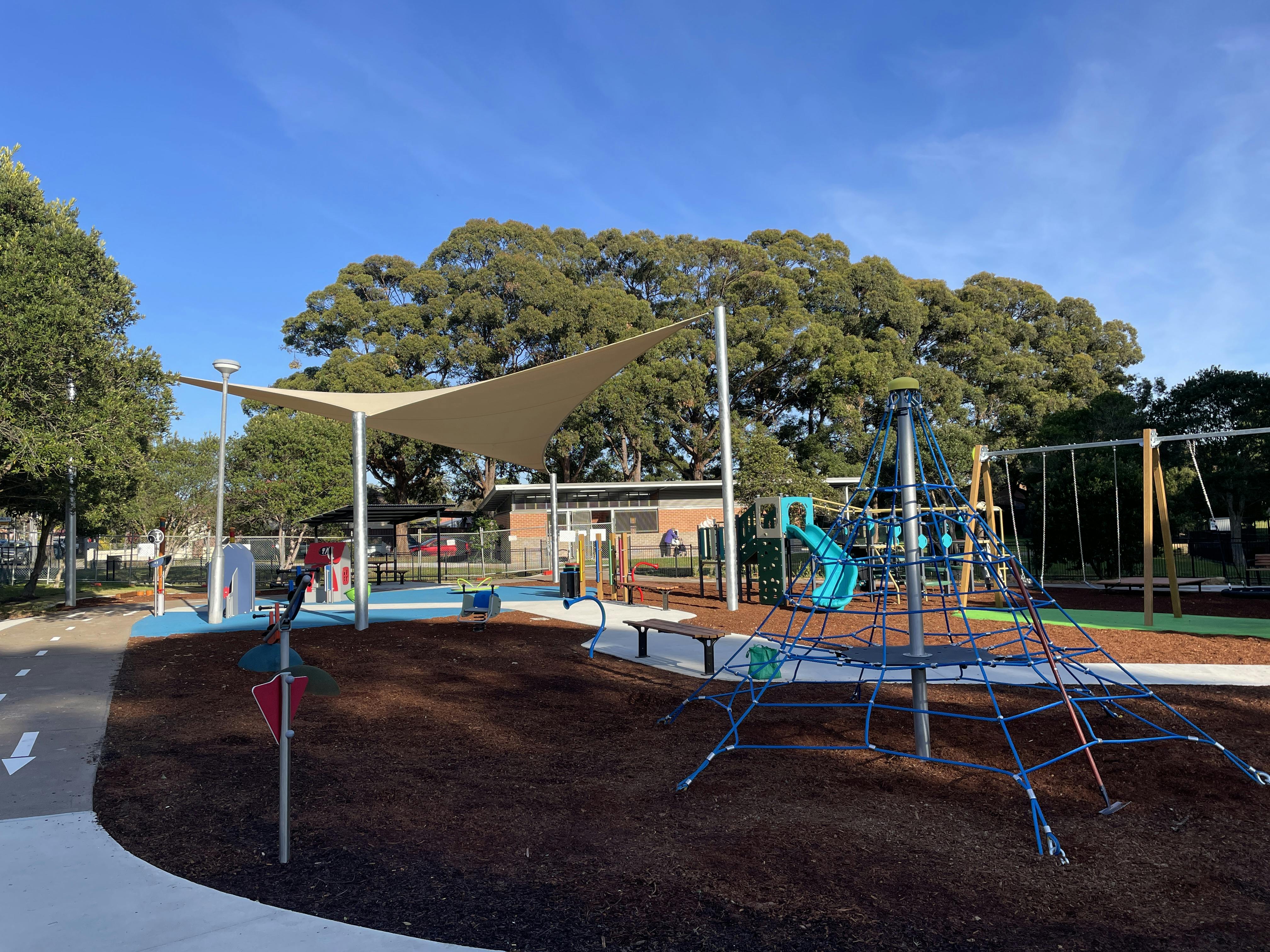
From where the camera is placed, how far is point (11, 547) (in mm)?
29328

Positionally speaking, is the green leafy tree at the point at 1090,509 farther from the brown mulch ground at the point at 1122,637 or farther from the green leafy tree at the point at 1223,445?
the brown mulch ground at the point at 1122,637

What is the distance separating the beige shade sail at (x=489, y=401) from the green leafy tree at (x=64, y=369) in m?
1.84

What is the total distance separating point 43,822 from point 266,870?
1578 mm

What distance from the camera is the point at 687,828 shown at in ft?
13.8

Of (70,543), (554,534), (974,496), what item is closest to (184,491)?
(70,543)

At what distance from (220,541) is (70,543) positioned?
6078 mm

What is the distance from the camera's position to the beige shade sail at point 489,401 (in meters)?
11.7

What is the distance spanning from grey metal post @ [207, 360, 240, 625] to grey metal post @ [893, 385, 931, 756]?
40.8 ft

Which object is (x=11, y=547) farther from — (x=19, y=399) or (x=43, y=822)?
(x=43, y=822)

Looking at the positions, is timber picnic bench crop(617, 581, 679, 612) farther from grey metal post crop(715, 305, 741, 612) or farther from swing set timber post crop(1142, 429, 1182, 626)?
swing set timber post crop(1142, 429, 1182, 626)

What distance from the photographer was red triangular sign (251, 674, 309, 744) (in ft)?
12.3

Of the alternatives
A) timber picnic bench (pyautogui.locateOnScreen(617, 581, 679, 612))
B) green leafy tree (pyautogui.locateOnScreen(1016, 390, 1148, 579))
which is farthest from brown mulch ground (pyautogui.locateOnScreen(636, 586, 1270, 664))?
green leafy tree (pyautogui.locateOnScreen(1016, 390, 1148, 579))

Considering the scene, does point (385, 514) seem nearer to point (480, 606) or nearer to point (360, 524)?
point (360, 524)

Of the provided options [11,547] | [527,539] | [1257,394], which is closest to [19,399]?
[11,547]
